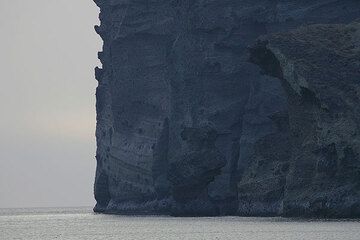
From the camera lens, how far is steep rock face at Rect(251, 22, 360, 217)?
5172 inches

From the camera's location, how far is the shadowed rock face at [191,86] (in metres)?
182

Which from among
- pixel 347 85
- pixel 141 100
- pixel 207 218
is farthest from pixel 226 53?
pixel 347 85

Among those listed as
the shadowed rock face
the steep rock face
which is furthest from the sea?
the shadowed rock face

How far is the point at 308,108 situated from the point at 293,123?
6207mm

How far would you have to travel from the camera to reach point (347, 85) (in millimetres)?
136750

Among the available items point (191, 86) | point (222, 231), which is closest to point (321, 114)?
point (222, 231)

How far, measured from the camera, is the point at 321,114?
137 m

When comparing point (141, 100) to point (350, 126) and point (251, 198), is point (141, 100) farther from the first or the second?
point (350, 126)

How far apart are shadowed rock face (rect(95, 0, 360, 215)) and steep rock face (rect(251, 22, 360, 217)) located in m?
28.1

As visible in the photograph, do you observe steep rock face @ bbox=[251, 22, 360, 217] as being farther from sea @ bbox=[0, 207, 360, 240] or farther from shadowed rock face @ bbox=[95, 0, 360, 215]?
shadowed rock face @ bbox=[95, 0, 360, 215]

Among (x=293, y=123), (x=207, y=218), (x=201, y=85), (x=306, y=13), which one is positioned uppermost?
(x=306, y=13)

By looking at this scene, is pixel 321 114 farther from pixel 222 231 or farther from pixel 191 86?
pixel 191 86

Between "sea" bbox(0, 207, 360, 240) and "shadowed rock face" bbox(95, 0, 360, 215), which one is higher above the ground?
"shadowed rock face" bbox(95, 0, 360, 215)

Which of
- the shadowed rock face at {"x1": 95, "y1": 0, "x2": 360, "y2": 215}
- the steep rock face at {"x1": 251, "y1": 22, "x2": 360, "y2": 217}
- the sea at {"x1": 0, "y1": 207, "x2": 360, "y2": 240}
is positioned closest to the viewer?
the sea at {"x1": 0, "y1": 207, "x2": 360, "y2": 240}
